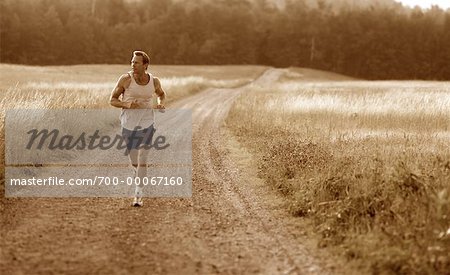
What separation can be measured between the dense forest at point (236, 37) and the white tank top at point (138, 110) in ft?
325

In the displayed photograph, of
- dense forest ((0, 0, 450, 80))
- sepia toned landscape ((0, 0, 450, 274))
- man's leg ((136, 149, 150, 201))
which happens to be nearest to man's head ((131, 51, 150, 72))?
man's leg ((136, 149, 150, 201))

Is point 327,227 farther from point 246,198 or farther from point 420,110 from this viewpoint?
point 420,110

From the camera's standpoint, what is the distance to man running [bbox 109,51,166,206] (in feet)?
23.7

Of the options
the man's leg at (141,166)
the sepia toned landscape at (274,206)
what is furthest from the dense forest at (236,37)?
the man's leg at (141,166)

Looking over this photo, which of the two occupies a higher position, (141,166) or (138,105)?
(138,105)

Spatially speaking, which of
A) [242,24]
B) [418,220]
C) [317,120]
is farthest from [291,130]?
[242,24]

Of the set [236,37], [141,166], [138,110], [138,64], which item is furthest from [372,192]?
[236,37]

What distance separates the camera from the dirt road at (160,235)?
5137 mm

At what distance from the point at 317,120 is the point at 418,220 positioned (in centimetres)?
1147

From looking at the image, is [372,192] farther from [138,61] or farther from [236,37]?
[236,37]

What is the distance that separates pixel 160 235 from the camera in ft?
20.1

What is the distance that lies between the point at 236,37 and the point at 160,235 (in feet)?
364

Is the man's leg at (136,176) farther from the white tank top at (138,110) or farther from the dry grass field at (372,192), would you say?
the dry grass field at (372,192)

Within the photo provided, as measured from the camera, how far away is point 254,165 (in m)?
11.0
